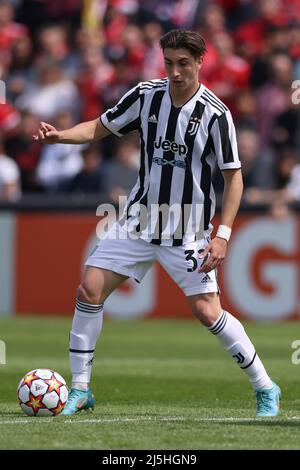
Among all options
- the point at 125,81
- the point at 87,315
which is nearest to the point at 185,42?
the point at 87,315

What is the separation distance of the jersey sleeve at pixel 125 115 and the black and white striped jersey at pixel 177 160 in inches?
0.4

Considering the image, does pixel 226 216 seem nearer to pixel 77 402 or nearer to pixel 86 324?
pixel 86 324

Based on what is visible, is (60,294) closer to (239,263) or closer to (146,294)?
(146,294)

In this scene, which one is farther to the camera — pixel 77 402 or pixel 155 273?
pixel 155 273

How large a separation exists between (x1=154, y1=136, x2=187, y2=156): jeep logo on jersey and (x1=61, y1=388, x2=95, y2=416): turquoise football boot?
1.75 metres

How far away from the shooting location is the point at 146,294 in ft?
54.0

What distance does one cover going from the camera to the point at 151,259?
25.7ft

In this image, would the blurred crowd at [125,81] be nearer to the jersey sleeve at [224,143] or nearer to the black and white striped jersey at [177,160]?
the black and white striped jersey at [177,160]

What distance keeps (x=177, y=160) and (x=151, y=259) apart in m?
0.70

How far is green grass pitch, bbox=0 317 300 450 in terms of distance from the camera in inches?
254

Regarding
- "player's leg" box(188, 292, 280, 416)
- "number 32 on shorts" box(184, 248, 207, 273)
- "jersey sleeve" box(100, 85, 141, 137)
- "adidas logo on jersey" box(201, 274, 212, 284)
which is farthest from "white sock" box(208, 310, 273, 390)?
"jersey sleeve" box(100, 85, 141, 137)

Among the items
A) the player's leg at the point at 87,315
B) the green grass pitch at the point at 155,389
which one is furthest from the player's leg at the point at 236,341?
the player's leg at the point at 87,315

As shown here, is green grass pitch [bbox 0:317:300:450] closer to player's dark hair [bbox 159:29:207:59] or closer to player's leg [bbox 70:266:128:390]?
player's leg [bbox 70:266:128:390]

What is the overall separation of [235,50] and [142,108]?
10.5m
